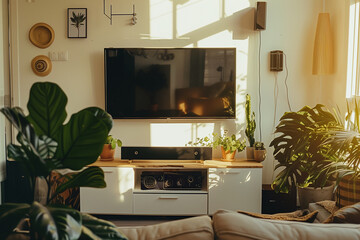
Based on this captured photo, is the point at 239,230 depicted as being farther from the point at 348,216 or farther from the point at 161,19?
the point at 161,19

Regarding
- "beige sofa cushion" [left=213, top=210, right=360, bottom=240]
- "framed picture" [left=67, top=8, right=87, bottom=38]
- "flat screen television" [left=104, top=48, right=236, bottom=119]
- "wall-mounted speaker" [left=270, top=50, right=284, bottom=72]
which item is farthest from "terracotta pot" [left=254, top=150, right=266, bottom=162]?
"beige sofa cushion" [left=213, top=210, right=360, bottom=240]

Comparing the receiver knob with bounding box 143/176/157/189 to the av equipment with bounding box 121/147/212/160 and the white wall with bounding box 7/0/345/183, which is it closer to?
the av equipment with bounding box 121/147/212/160

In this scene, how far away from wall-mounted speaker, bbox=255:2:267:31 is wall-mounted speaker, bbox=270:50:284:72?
31 cm

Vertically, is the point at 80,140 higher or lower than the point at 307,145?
higher

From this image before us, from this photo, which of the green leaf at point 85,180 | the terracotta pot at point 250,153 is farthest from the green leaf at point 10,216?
the terracotta pot at point 250,153

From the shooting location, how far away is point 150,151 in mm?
4012

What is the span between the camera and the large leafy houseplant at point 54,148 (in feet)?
2.34

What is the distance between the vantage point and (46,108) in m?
0.81

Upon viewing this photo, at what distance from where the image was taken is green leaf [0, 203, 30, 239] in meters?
0.71

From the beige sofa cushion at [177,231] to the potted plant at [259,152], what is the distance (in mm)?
2946

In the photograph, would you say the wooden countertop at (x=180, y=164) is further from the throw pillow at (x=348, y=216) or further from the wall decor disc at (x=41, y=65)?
the throw pillow at (x=348, y=216)

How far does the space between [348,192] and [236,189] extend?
1.64 metres

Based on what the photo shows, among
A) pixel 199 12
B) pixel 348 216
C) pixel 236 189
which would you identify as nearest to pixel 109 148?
pixel 236 189

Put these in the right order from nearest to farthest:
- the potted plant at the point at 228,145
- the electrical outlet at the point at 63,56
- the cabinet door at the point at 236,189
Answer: the cabinet door at the point at 236,189 → the potted plant at the point at 228,145 → the electrical outlet at the point at 63,56
